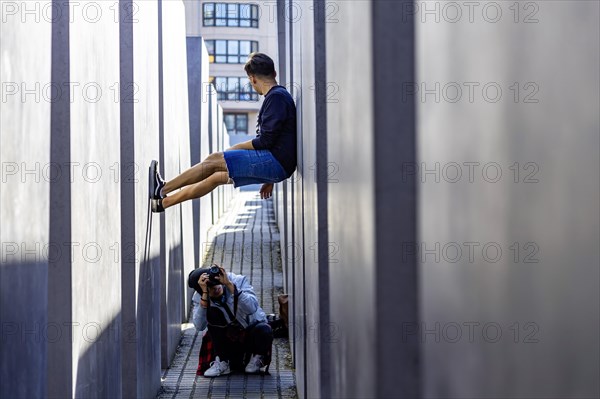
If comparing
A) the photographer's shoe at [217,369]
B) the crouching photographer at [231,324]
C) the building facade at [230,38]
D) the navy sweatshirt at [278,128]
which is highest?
the building facade at [230,38]

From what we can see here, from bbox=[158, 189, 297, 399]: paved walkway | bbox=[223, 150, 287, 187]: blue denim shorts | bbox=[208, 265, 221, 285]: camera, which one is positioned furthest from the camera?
bbox=[208, 265, 221, 285]: camera

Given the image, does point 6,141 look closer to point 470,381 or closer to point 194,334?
point 470,381

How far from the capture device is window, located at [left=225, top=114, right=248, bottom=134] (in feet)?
198

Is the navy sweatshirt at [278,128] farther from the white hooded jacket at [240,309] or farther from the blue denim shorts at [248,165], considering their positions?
the white hooded jacket at [240,309]

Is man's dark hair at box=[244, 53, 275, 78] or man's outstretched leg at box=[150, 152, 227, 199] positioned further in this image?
man's dark hair at box=[244, 53, 275, 78]

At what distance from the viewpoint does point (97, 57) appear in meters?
5.83

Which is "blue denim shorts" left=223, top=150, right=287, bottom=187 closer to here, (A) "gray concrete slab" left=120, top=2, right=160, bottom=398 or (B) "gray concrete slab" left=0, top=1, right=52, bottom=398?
(A) "gray concrete slab" left=120, top=2, right=160, bottom=398

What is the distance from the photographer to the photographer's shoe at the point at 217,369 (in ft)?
31.7

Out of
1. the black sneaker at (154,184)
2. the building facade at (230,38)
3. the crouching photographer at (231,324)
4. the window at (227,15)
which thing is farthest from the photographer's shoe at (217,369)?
the window at (227,15)

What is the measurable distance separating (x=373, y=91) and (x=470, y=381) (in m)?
1.32

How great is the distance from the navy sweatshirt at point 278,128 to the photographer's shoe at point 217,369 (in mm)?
2765

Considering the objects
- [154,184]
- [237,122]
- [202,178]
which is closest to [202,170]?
[202,178]

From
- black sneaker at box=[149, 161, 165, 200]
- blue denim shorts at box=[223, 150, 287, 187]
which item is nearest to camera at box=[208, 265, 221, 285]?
black sneaker at box=[149, 161, 165, 200]

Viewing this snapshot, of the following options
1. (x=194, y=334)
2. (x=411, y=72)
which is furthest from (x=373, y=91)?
(x=194, y=334)
